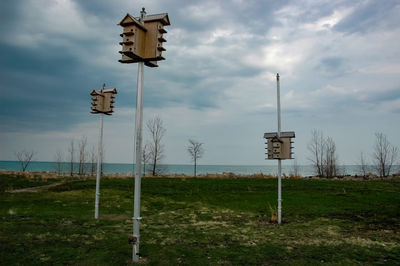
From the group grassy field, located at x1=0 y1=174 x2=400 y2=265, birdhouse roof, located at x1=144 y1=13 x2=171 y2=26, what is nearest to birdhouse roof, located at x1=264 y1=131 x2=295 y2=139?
grassy field, located at x1=0 y1=174 x2=400 y2=265

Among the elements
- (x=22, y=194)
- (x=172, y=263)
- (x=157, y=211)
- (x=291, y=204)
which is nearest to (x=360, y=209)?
(x=291, y=204)

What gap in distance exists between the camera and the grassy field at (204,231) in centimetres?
616

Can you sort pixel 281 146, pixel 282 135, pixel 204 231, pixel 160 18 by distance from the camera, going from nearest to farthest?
1. pixel 160 18
2. pixel 204 231
3. pixel 281 146
4. pixel 282 135

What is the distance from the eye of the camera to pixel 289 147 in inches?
431

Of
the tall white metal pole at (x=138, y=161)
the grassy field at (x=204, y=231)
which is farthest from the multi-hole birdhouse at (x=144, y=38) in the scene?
the grassy field at (x=204, y=231)

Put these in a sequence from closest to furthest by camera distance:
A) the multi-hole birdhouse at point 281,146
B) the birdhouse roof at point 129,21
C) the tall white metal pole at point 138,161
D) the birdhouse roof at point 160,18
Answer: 1. the tall white metal pole at point 138,161
2. the birdhouse roof at point 129,21
3. the birdhouse roof at point 160,18
4. the multi-hole birdhouse at point 281,146

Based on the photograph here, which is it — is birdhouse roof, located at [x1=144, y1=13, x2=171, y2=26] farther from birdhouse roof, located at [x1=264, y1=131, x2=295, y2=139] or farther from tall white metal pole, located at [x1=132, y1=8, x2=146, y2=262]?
birdhouse roof, located at [x1=264, y1=131, x2=295, y2=139]

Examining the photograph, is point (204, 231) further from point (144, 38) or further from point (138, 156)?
point (144, 38)

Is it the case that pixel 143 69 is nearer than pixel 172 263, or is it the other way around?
pixel 172 263

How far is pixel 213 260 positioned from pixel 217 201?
9.78 meters

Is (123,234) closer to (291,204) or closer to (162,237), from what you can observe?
(162,237)

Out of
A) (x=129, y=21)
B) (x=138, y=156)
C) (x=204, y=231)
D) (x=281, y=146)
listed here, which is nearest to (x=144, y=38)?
(x=129, y=21)

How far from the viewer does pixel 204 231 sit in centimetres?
890

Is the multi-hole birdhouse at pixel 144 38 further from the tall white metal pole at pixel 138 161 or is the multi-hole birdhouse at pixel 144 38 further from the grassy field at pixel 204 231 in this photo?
the grassy field at pixel 204 231
